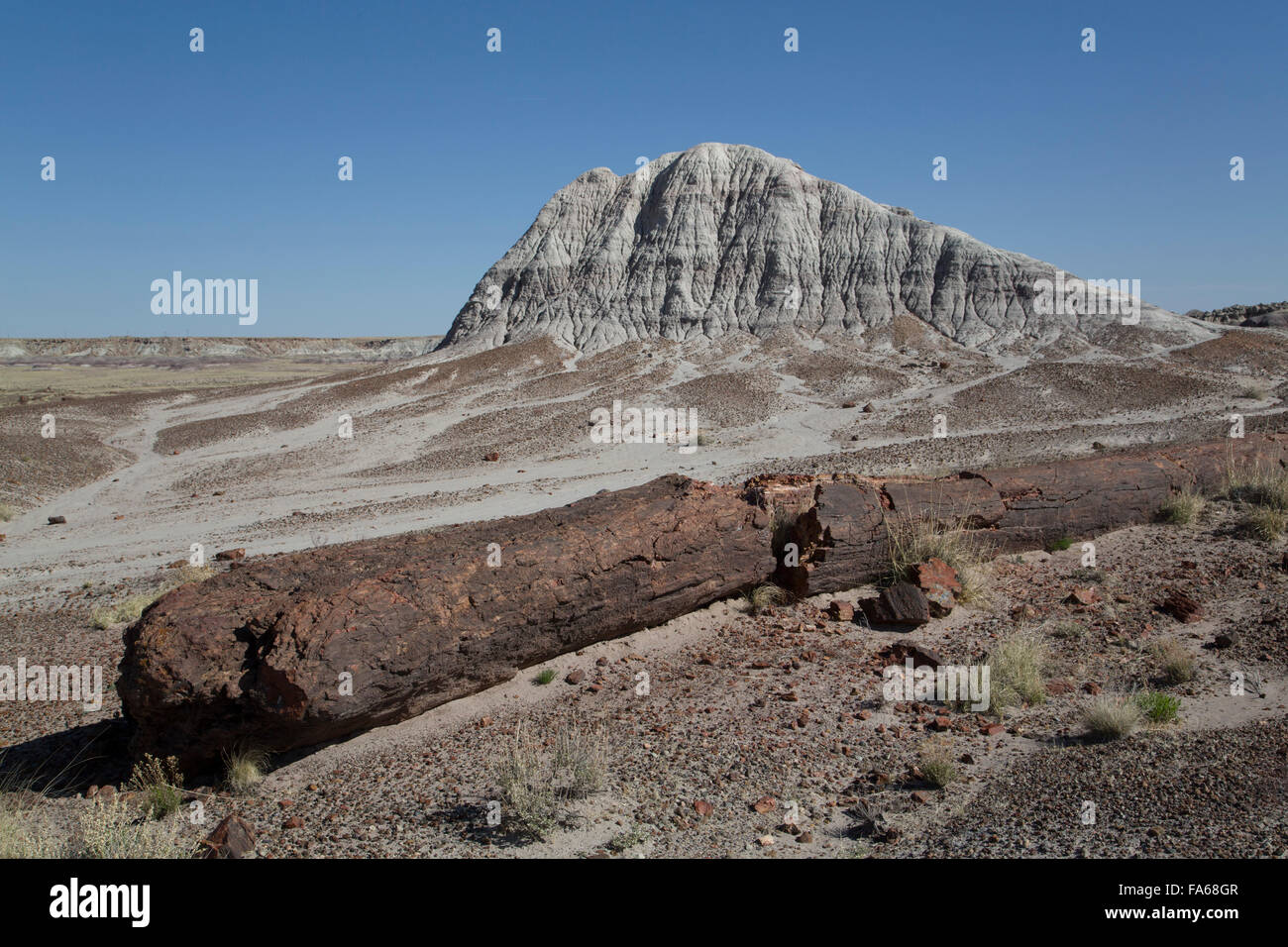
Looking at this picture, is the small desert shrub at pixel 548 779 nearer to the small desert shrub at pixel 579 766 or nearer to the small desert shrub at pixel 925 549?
the small desert shrub at pixel 579 766

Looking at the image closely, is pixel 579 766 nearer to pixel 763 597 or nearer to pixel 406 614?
pixel 406 614

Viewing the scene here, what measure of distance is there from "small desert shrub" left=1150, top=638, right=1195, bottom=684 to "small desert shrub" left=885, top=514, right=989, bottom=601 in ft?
6.69

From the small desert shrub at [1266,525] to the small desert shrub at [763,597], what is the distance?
5.93 metres

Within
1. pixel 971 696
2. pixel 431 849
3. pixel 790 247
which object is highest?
pixel 790 247

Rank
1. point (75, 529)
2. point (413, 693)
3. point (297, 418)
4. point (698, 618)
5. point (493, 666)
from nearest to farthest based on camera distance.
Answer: point (413, 693) → point (493, 666) → point (698, 618) → point (75, 529) → point (297, 418)

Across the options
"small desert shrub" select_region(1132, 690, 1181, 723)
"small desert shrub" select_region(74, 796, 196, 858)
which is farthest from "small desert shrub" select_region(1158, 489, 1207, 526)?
"small desert shrub" select_region(74, 796, 196, 858)

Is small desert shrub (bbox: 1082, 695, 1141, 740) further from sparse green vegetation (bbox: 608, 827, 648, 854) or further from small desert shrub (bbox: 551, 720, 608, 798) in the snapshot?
small desert shrub (bbox: 551, 720, 608, 798)

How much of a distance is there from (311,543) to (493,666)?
989 centimetres

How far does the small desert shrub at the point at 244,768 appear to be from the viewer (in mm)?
5945

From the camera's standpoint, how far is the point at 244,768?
5965mm

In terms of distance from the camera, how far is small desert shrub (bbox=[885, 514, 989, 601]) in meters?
8.82

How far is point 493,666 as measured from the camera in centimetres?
714

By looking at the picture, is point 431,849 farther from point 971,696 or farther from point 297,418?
point 297,418

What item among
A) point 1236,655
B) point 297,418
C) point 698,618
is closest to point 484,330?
point 297,418
